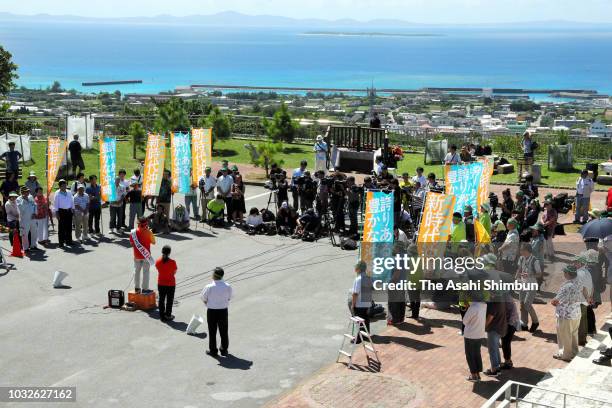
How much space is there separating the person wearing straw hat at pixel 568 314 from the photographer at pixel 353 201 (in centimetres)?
875

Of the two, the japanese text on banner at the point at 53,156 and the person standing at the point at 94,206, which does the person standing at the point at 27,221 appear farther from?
the japanese text on banner at the point at 53,156

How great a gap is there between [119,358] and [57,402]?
1.69m

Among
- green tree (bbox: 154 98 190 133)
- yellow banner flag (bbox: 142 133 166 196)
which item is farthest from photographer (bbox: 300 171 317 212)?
green tree (bbox: 154 98 190 133)

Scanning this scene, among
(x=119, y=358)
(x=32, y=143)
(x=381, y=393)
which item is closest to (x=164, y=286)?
(x=119, y=358)

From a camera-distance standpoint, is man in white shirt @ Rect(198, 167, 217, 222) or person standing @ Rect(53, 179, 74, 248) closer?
person standing @ Rect(53, 179, 74, 248)

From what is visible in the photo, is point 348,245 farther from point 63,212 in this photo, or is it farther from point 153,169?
point 63,212

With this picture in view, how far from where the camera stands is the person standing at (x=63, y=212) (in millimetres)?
20734

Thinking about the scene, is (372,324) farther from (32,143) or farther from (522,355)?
(32,143)

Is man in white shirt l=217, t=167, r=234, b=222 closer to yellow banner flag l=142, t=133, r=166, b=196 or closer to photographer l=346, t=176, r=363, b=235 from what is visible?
yellow banner flag l=142, t=133, r=166, b=196

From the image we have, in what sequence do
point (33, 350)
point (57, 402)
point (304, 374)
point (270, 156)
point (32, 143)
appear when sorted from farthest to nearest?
point (32, 143), point (270, 156), point (33, 350), point (304, 374), point (57, 402)

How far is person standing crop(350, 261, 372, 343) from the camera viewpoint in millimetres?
14031

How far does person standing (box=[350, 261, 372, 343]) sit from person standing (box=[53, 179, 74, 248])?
943cm

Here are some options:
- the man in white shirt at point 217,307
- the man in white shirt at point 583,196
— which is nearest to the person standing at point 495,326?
the man in white shirt at point 217,307

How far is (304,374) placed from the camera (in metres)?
13.2
